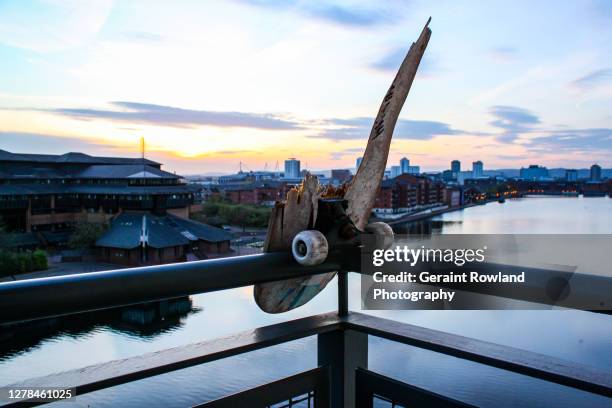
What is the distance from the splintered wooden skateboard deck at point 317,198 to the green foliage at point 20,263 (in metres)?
16.5

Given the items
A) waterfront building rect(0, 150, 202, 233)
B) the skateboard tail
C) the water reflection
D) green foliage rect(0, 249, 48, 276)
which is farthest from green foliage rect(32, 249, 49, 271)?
the skateboard tail

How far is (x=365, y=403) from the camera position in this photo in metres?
0.87

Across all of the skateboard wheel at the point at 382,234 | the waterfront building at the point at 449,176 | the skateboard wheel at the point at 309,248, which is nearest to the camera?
the skateboard wheel at the point at 309,248

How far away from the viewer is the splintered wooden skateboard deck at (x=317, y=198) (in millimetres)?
858

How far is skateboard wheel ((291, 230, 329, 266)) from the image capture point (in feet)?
2.59

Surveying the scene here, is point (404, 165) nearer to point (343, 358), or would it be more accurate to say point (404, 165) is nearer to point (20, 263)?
point (20, 263)

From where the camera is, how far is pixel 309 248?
79 cm

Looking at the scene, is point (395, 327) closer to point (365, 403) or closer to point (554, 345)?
point (365, 403)

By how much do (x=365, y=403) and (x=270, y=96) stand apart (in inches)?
1078

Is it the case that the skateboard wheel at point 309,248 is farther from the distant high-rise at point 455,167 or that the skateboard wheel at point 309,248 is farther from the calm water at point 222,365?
the distant high-rise at point 455,167

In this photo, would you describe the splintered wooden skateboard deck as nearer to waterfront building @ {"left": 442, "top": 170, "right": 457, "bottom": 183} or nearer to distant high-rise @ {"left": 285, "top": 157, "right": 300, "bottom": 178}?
distant high-rise @ {"left": 285, "top": 157, "right": 300, "bottom": 178}

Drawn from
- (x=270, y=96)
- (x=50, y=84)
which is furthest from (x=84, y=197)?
(x=270, y=96)

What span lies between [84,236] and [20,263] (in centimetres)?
419

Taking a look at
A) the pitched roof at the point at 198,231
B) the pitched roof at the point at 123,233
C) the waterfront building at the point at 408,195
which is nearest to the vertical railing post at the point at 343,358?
the pitched roof at the point at 123,233
